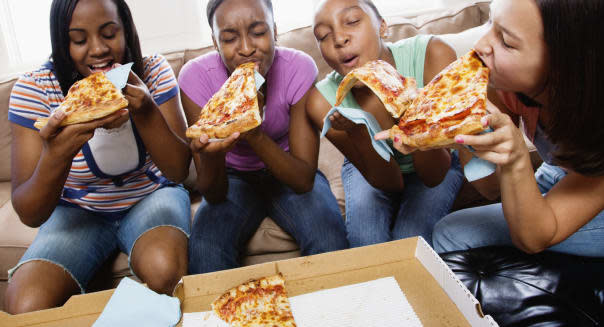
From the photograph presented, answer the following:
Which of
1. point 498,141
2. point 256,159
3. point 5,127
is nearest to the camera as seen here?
point 498,141

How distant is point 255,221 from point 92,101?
0.82 metres

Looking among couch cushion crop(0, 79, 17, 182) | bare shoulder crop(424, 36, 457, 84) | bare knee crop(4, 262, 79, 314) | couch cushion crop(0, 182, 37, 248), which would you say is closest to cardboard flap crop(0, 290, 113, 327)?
bare knee crop(4, 262, 79, 314)

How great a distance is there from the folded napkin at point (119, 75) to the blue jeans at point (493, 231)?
4.30 ft

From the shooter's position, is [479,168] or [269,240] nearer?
[479,168]

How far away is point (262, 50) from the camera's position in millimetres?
1638

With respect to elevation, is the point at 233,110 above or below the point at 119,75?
below

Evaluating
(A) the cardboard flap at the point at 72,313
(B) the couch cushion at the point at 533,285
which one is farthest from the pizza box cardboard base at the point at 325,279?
(B) the couch cushion at the point at 533,285

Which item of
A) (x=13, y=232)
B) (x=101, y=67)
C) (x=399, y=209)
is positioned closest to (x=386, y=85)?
(x=399, y=209)

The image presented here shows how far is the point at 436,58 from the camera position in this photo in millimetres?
1693

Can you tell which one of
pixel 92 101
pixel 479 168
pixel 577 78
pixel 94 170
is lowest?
pixel 94 170

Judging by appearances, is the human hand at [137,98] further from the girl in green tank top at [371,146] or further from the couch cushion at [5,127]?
the couch cushion at [5,127]

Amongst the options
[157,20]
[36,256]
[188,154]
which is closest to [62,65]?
[188,154]

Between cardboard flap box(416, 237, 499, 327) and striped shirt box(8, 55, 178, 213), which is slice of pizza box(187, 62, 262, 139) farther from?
cardboard flap box(416, 237, 499, 327)

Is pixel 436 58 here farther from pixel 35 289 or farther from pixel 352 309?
pixel 35 289
